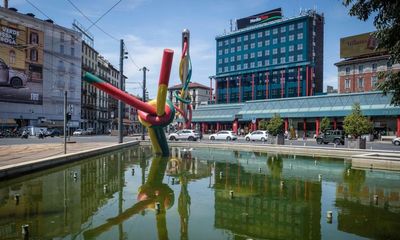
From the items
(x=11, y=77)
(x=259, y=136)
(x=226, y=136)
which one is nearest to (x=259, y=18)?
(x=226, y=136)

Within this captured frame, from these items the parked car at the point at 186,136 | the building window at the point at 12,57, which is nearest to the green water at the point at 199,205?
the parked car at the point at 186,136

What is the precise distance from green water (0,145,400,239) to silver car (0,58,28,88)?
1792 inches

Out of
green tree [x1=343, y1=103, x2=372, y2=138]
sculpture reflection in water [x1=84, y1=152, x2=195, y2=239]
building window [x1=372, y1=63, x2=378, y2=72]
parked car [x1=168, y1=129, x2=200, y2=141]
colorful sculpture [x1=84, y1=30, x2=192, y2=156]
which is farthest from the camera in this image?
building window [x1=372, y1=63, x2=378, y2=72]

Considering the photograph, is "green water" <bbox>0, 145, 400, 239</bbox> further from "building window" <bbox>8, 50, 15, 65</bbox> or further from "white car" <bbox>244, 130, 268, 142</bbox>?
"building window" <bbox>8, 50, 15, 65</bbox>

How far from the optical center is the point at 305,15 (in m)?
87.4

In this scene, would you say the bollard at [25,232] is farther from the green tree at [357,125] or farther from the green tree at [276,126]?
the green tree at [276,126]

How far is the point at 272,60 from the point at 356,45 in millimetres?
27732

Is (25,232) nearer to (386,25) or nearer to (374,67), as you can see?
(386,25)

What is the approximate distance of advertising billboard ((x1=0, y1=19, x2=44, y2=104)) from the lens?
5597 centimetres

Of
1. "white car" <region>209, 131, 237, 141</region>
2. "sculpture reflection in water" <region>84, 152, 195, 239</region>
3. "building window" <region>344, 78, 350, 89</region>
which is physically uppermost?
"building window" <region>344, 78, 350, 89</region>

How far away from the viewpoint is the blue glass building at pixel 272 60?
87.8 metres

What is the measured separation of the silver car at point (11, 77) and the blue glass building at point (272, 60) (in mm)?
57802

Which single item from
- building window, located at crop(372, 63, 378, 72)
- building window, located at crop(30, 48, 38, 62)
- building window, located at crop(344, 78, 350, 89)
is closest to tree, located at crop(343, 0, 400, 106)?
building window, located at crop(30, 48, 38, 62)

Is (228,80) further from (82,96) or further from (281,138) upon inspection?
(281,138)
